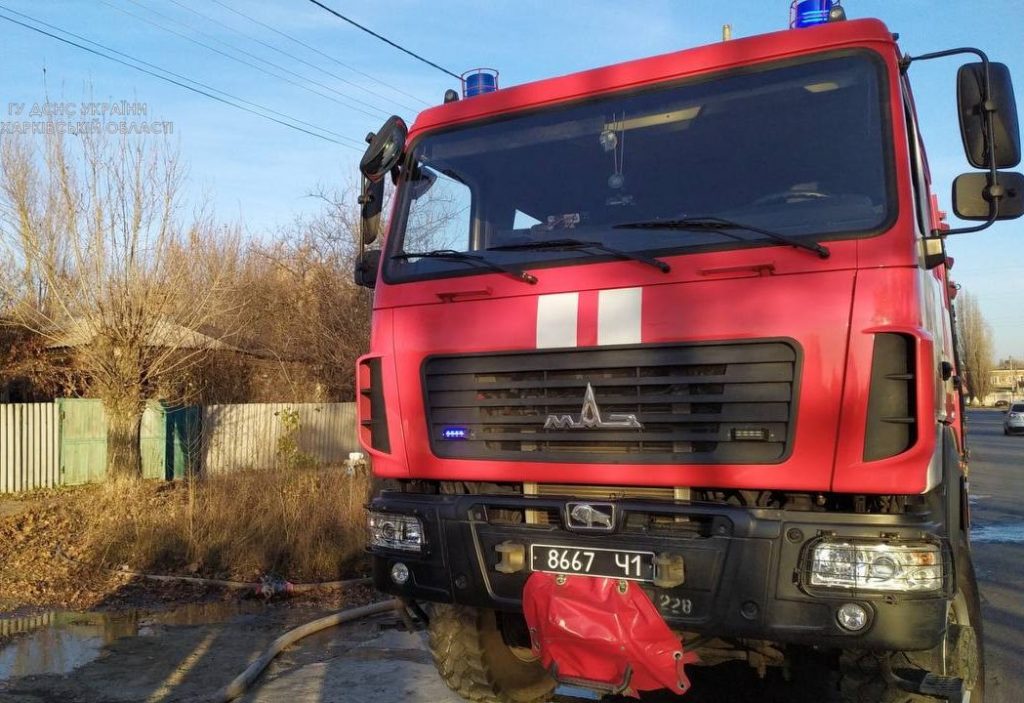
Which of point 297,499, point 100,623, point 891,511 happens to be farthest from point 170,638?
point 891,511

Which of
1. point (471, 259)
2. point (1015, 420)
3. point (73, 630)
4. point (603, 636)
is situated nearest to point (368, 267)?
point (471, 259)

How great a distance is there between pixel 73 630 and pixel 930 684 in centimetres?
605

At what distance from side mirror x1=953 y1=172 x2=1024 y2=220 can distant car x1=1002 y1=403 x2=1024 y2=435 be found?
3756cm

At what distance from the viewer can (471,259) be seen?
12.9 ft

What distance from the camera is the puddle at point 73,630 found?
5738 millimetres

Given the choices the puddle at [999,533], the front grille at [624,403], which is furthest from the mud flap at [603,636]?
the puddle at [999,533]

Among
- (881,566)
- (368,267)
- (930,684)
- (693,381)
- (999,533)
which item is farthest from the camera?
(999,533)

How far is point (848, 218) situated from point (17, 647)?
6104 millimetres

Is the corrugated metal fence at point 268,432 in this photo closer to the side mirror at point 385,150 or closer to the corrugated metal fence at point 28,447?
the corrugated metal fence at point 28,447

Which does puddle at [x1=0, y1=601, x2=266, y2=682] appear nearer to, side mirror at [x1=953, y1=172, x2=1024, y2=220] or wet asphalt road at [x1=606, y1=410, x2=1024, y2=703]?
wet asphalt road at [x1=606, y1=410, x2=1024, y2=703]

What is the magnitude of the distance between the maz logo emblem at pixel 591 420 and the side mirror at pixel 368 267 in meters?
1.43

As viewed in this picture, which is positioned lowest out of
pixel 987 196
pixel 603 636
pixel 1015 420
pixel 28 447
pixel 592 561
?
pixel 1015 420

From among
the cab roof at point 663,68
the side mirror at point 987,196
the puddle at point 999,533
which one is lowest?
the puddle at point 999,533

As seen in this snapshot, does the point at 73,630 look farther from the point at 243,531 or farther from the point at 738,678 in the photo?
the point at 738,678
